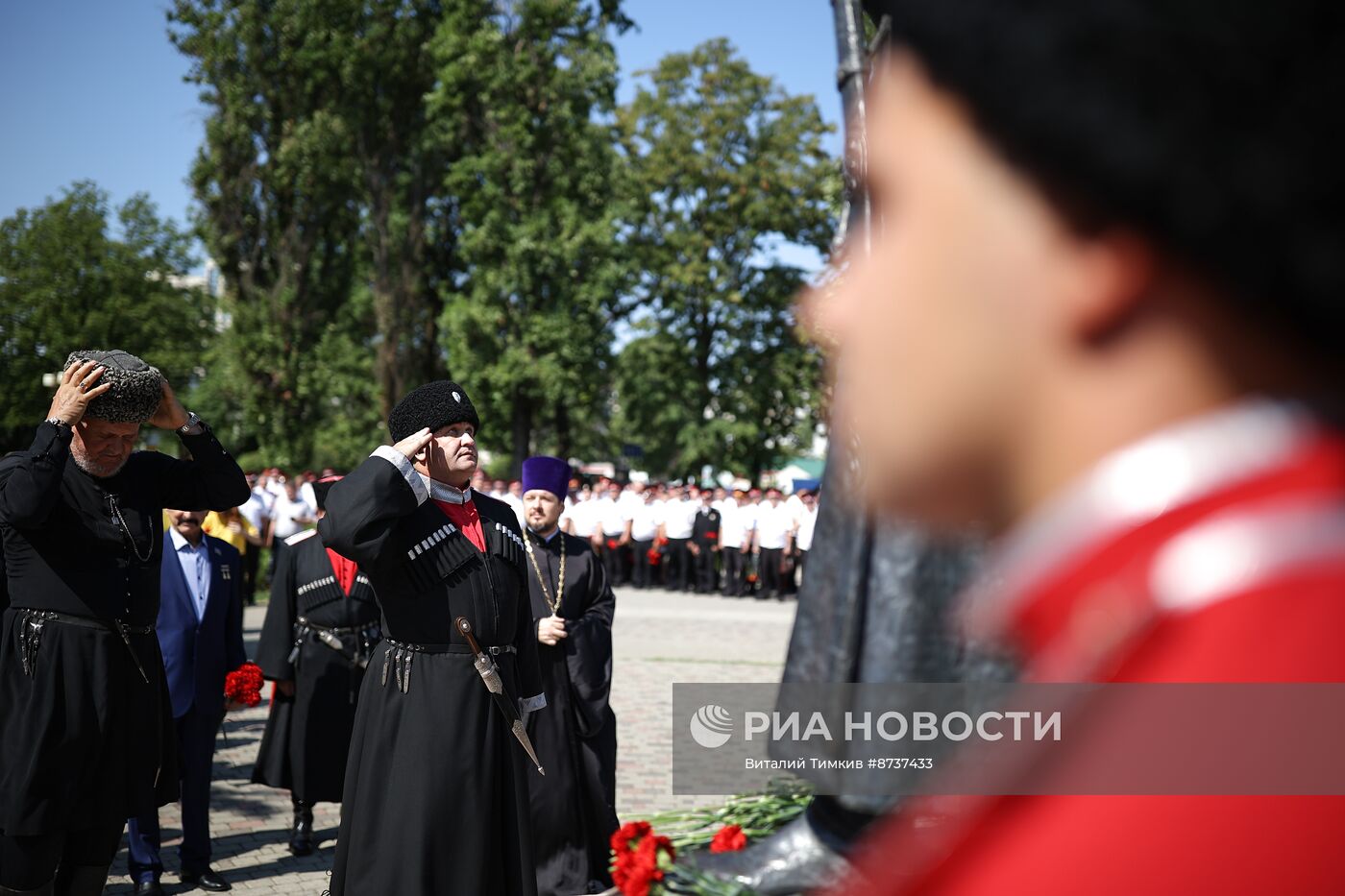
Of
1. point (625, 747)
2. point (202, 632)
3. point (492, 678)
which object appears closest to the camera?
point (492, 678)

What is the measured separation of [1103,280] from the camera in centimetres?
69

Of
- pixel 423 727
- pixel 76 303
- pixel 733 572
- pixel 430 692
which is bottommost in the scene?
pixel 423 727

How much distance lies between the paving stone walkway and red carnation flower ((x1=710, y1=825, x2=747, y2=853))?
508cm

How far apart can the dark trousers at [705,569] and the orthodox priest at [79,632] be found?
20.4 m

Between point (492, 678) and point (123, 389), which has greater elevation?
point (123, 389)

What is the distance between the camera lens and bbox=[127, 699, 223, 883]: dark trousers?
6031 millimetres

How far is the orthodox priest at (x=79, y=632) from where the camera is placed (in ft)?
14.8

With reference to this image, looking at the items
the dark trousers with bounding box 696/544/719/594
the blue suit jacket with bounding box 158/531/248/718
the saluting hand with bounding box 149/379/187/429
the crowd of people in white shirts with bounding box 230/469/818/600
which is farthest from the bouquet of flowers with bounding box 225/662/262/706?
the dark trousers with bounding box 696/544/719/594

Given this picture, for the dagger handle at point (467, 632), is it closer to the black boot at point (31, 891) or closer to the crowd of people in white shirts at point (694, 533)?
the black boot at point (31, 891)

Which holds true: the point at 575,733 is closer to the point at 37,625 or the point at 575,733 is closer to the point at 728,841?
the point at 37,625

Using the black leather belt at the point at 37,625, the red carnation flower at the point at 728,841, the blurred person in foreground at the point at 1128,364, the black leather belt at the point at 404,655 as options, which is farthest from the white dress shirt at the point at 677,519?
the blurred person in foreground at the point at 1128,364

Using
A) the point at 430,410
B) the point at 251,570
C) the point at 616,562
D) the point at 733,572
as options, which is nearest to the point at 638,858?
the point at 430,410

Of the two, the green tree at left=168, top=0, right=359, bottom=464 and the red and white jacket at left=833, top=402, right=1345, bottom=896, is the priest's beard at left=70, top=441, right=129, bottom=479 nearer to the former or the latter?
the red and white jacket at left=833, top=402, right=1345, bottom=896

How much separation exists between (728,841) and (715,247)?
36618 mm
